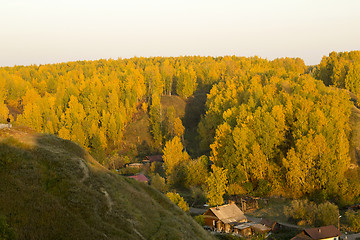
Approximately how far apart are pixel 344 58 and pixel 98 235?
10407 cm

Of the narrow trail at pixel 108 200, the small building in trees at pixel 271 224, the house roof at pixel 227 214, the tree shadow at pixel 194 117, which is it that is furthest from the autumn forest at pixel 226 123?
the narrow trail at pixel 108 200

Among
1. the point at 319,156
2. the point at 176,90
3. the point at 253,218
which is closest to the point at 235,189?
the point at 253,218

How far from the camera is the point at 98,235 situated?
66.0 feet

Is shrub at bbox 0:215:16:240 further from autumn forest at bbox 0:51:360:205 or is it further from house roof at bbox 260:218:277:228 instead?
house roof at bbox 260:218:277:228

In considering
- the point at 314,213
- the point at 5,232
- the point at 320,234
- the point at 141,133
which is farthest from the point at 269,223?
the point at 141,133

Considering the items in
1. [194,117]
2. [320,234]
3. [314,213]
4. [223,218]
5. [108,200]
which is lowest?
[223,218]

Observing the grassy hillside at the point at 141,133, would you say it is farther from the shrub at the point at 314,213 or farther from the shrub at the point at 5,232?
the shrub at the point at 5,232

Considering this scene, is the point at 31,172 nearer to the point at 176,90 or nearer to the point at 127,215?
the point at 127,215

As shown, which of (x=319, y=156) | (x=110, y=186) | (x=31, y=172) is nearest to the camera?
(x=31, y=172)

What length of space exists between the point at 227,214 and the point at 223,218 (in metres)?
1.30

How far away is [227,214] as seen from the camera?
48.0m

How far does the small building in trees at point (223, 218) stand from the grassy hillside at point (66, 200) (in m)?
14.8

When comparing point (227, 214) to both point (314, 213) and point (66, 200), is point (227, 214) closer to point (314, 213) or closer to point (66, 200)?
point (314, 213)

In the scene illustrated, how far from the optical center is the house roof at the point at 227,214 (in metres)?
46.9
